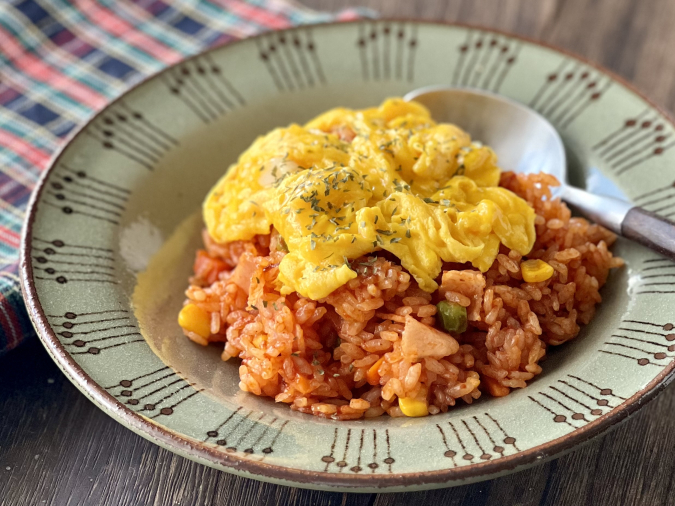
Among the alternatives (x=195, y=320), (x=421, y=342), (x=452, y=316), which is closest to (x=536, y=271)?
(x=452, y=316)

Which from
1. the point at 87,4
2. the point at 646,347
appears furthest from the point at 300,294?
the point at 87,4

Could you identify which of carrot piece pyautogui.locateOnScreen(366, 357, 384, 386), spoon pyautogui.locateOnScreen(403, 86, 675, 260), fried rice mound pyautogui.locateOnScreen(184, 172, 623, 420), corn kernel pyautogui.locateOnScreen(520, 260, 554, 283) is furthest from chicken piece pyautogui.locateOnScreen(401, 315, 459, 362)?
spoon pyautogui.locateOnScreen(403, 86, 675, 260)

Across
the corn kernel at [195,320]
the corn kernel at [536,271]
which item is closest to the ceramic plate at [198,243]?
the corn kernel at [195,320]

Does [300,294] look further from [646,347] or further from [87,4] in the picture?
[87,4]

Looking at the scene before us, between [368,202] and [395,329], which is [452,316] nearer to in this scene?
[395,329]

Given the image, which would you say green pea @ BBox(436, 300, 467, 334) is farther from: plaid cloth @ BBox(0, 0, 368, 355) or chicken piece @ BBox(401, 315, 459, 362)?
plaid cloth @ BBox(0, 0, 368, 355)

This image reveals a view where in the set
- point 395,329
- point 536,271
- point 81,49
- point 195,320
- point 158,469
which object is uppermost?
point 81,49

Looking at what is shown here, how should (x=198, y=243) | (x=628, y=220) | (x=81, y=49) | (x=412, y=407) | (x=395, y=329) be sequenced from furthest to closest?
1. (x=81, y=49)
2. (x=198, y=243)
3. (x=628, y=220)
4. (x=395, y=329)
5. (x=412, y=407)

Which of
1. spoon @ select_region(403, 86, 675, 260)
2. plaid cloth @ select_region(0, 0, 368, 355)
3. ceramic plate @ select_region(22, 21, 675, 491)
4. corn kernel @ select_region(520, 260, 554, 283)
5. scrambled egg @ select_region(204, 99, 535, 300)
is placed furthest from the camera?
plaid cloth @ select_region(0, 0, 368, 355)

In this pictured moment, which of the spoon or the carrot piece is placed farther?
the spoon
